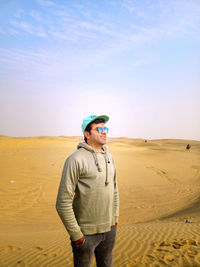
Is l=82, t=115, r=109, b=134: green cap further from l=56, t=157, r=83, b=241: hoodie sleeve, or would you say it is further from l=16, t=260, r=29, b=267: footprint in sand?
l=16, t=260, r=29, b=267: footprint in sand

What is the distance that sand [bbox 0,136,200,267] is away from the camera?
482cm

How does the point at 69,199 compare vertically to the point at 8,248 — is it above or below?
above

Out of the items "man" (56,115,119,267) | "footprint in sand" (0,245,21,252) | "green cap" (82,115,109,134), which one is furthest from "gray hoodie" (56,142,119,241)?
"footprint in sand" (0,245,21,252)

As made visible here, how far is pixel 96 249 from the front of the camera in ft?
8.74

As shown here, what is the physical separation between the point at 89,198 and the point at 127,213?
25.5 ft

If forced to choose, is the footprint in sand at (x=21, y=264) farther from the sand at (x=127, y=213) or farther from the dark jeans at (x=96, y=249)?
the dark jeans at (x=96, y=249)

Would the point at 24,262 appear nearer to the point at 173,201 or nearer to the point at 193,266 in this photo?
the point at 193,266

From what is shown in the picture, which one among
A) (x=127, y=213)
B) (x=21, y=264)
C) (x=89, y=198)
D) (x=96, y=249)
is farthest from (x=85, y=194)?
(x=127, y=213)

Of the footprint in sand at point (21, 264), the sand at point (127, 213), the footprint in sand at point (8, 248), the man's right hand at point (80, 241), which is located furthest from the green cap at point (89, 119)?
the footprint in sand at point (8, 248)

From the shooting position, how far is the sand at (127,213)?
4.82 metres

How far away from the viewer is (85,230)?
2.41m

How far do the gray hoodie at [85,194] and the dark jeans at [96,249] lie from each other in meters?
0.09

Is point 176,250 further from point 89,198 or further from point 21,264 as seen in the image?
point 89,198

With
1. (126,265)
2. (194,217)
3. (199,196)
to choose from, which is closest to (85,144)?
(126,265)
